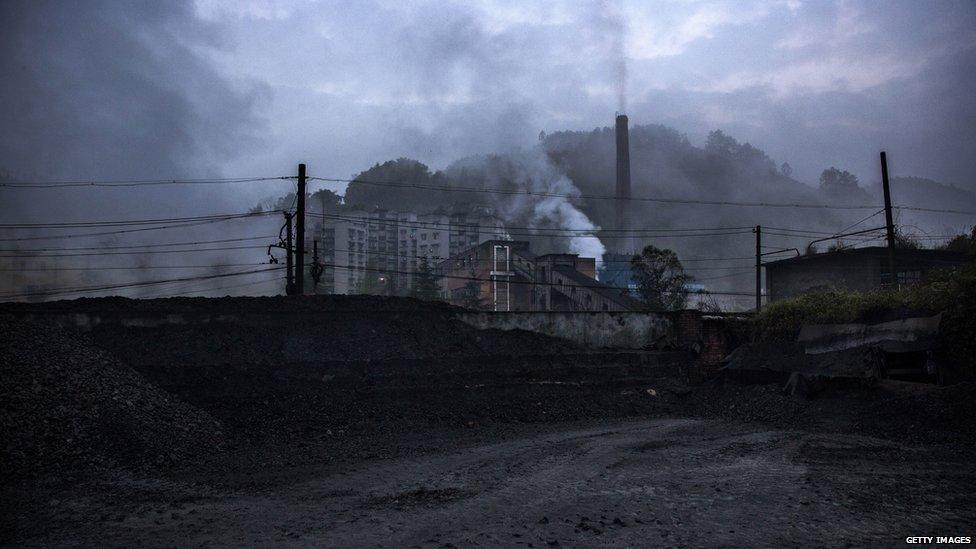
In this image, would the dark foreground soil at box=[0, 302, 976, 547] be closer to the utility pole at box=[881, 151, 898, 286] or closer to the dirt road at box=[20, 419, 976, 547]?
the dirt road at box=[20, 419, 976, 547]

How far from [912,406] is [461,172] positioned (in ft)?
279

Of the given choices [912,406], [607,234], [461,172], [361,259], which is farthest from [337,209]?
[912,406]

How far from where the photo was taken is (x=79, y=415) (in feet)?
28.6

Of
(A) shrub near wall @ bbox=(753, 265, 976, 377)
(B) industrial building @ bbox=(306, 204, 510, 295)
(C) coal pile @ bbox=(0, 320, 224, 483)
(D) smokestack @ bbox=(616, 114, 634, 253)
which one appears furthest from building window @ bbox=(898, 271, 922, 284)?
(B) industrial building @ bbox=(306, 204, 510, 295)

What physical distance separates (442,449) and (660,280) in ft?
91.4

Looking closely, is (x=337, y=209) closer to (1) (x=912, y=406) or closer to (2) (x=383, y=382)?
(2) (x=383, y=382)

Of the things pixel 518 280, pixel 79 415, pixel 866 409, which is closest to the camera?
pixel 79 415

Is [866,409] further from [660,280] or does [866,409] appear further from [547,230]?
[547,230]

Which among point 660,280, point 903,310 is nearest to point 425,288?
point 660,280

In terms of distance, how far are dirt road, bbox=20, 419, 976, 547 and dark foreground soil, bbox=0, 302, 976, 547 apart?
0.04m

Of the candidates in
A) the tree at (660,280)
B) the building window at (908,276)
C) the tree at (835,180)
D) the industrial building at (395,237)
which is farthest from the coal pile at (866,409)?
the tree at (835,180)

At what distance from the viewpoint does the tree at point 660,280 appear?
1385 inches

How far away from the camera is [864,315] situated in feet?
44.3

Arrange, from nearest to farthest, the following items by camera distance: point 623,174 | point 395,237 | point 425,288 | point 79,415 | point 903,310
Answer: point 79,415 < point 903,310 < point 425,288 < point 623,174 < point 395,237
